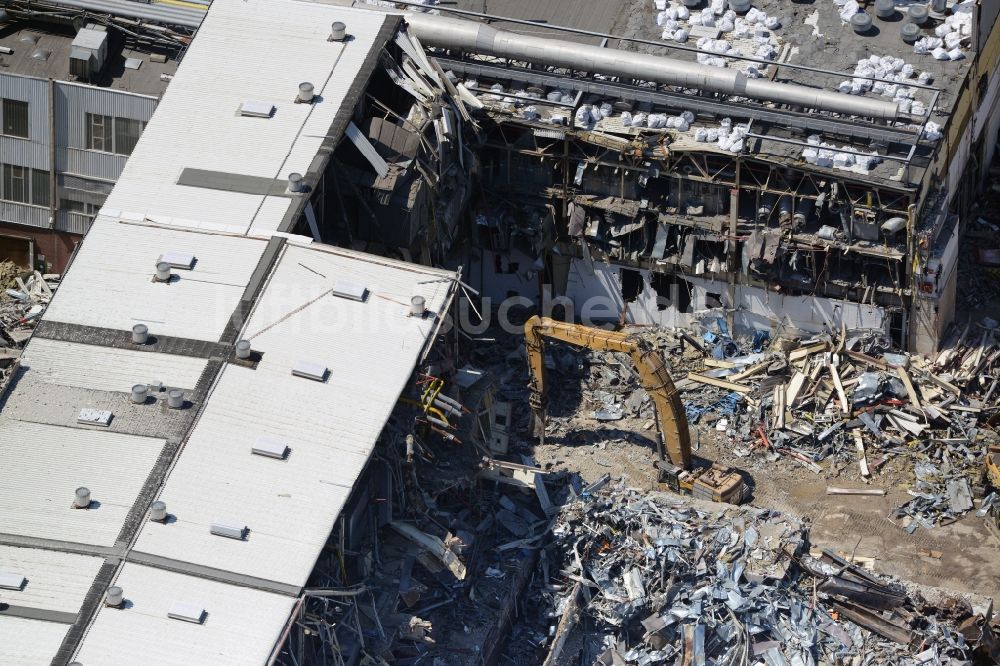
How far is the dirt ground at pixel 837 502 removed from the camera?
214ft

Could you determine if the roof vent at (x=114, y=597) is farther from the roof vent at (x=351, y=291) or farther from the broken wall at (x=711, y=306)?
the broken wall at (x=711, y=306)

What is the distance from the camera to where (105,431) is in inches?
2398

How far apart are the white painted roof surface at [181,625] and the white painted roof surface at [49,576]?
92 centimetres

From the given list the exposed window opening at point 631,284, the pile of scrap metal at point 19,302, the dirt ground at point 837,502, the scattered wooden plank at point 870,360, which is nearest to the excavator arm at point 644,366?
the dirt ground at point 837,502

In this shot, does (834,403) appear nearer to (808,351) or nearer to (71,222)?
(808,351)

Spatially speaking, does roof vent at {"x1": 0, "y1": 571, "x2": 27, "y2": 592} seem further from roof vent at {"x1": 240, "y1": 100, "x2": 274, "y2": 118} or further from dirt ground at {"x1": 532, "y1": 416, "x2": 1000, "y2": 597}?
dirt ground at {"x1": 532, "y1": 416, "x2": 1000, "y2": 597}

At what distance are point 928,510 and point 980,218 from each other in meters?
17.3

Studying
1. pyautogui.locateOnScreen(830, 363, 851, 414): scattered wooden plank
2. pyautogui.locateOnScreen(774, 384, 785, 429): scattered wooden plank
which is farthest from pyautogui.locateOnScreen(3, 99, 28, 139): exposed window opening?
pyautogui.locateOnScreen(830, 363, 851, 414): scattered wooden plank

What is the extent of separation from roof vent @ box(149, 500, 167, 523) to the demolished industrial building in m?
0.34

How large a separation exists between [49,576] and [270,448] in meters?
7.43

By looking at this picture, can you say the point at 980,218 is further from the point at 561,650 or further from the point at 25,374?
the point at 25,374

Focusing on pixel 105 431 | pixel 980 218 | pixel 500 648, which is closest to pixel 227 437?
pixel 105 431

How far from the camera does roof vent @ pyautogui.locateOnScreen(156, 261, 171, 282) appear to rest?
64938mm

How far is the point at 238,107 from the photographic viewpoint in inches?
2756
